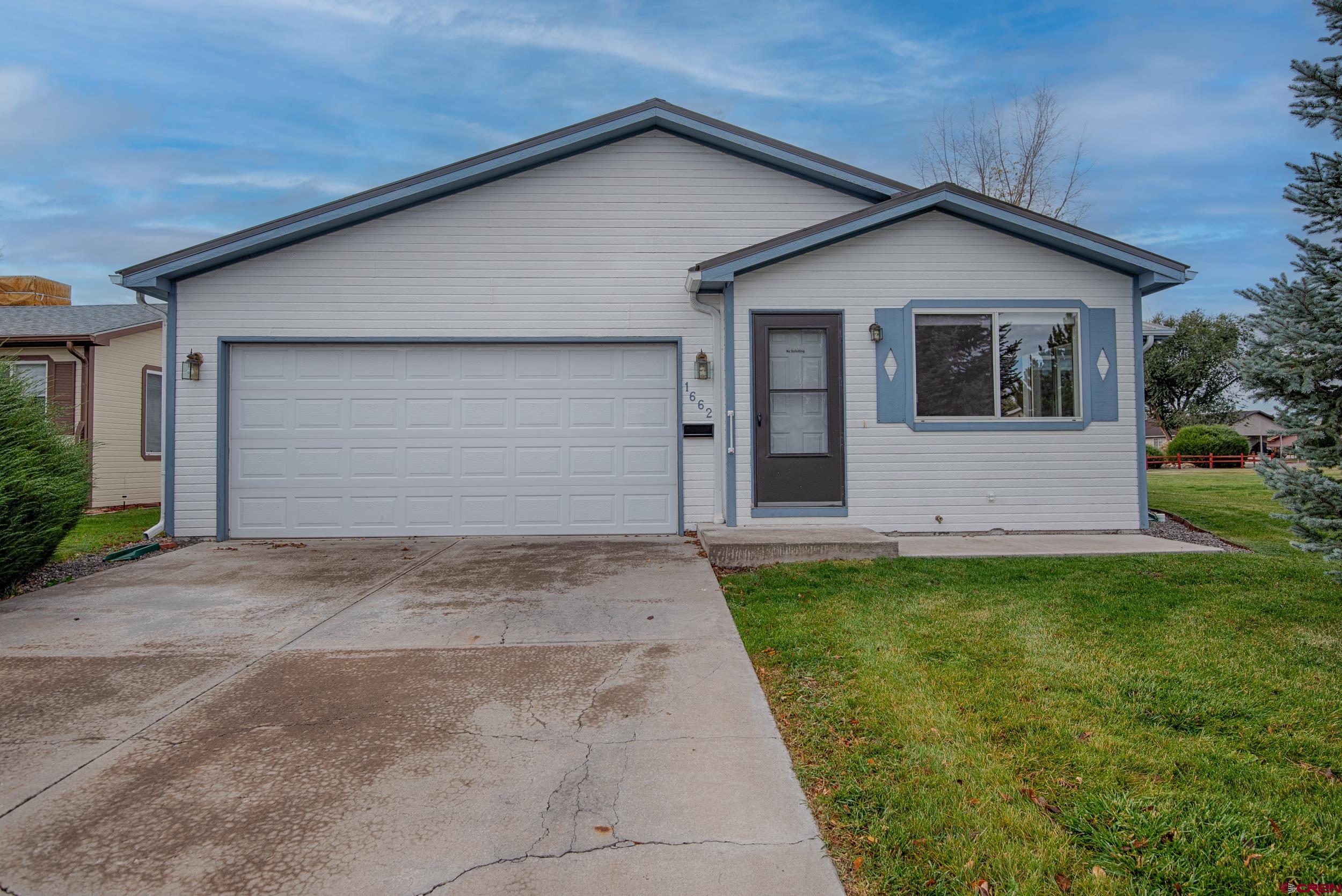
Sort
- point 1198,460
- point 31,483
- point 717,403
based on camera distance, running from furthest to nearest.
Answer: point 1198,460
point 717,403
point 31,483

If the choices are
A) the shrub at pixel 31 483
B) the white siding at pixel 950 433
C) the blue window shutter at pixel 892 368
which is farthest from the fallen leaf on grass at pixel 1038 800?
the shrub at pixel 31 483

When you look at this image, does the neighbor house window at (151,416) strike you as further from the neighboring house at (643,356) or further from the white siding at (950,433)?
the white siding at (950,433)

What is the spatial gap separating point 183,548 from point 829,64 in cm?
1481

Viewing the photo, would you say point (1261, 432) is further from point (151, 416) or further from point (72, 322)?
point (72, 322)

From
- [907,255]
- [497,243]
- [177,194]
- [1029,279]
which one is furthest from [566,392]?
[177,194]

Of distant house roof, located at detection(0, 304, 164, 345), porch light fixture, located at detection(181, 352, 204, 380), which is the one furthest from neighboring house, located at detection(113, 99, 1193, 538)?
distant house roof, located at detection(0, 304, 164, 345)

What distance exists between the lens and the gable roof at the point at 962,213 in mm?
7402

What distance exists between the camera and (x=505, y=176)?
8.46 metres

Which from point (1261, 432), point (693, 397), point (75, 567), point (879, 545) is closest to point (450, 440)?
point (693, 397)

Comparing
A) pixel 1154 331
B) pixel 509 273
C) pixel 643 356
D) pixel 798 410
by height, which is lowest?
pixel 798 410

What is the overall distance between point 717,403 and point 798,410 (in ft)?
3.18

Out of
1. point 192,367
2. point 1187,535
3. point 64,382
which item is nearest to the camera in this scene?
point 1187,535

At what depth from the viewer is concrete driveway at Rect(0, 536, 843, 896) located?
202cm

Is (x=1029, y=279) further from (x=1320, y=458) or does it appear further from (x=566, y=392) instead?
(x=566, y=392)
